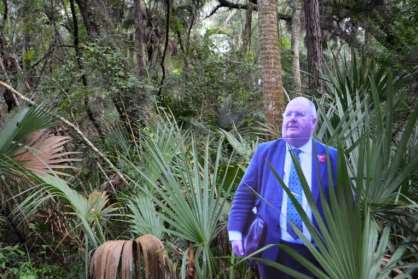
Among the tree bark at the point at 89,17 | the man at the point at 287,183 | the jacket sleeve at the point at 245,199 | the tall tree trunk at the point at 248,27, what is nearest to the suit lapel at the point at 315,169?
the man at the point at 287,183

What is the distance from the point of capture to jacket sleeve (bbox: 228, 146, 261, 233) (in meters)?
2.78

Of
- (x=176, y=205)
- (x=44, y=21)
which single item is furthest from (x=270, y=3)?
(x=44, y=21)

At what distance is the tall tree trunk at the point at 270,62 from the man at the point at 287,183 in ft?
10.8

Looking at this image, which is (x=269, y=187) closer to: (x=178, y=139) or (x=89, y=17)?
(x=178, y=139)

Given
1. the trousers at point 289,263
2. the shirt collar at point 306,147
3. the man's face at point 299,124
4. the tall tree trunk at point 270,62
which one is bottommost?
the trousers at point 289,263

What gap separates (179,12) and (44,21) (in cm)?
513

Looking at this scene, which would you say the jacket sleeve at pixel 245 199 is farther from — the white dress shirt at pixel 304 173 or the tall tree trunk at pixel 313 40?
the tall tree trunk at pixel 313 40

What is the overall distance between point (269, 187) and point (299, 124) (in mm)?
380

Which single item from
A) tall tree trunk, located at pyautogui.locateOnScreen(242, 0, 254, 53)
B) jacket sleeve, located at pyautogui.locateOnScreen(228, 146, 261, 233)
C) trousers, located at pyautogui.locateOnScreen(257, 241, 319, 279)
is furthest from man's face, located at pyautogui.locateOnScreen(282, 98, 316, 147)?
tall tree trunk, located at pyautogui.locateOnScreen(242, 0, 254, 53)

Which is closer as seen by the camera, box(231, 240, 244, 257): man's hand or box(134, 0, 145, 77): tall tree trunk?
box(231, 240, 244, 257): man's hand

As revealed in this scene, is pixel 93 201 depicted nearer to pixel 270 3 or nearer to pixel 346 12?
pixel 270 3

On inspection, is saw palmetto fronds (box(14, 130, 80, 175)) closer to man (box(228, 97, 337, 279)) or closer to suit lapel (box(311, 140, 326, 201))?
man (box(228, 97, 337, 279))

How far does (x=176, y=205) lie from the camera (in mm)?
2941

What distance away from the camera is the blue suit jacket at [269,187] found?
8.40 feet
